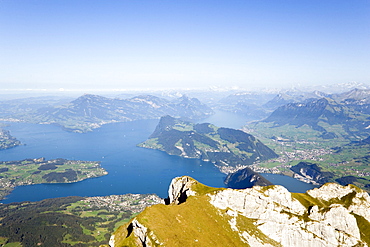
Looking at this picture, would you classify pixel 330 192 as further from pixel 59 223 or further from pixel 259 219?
pixel 59 223

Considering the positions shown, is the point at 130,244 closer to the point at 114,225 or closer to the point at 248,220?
the point at 248,220

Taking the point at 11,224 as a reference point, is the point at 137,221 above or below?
above

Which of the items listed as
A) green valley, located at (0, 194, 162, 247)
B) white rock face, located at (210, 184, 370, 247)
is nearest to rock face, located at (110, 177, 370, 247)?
white rock face, located at (210, 184, 370, 247)

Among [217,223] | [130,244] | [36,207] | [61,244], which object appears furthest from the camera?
[36,207]

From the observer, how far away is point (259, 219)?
74.1m

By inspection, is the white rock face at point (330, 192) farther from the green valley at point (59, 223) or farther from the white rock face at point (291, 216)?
the green valley at point (59, 223)

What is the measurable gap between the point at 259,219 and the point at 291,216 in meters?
10.0

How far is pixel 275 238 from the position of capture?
71500 millimetres

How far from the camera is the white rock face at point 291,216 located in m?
71.2

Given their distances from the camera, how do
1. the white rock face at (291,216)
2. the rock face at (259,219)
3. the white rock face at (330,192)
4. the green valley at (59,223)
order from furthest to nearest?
the green valley at (59,223)
the white rock face at (330,192)
the white rock face at (291,216)
the rock face at (259,219)

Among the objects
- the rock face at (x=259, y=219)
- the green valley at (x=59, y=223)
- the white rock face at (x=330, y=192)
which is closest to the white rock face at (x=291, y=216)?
the rock face at (x=259, y=219)

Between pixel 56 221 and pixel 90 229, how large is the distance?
2685cm

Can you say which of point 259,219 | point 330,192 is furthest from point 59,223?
point 330,192

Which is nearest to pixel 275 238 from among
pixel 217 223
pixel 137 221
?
pixel 217 223
